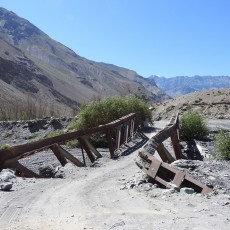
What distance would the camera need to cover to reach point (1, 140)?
119ft

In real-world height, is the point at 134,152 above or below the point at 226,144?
below

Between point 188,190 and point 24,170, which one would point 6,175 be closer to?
point 24,170

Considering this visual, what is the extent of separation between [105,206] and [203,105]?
45.1 m

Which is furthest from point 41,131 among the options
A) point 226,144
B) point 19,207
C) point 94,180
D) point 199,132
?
point 19,207

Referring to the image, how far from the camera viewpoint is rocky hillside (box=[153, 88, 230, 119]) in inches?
1928

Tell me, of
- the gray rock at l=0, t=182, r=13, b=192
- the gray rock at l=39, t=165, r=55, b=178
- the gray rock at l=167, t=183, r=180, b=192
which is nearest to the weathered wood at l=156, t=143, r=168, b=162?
the gray rock at l=39, t=165, r=55, b=178

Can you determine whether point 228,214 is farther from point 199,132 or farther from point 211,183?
point 199,132

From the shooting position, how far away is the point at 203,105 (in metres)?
51.6

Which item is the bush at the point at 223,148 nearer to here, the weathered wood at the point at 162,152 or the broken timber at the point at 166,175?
the weathered wood at the point at 162,152

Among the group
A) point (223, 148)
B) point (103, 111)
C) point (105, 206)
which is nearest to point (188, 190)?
point (105, 206)

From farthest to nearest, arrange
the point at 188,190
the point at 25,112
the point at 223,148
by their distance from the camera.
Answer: the point at 25,112
the point at 223,148
the point at 188,190

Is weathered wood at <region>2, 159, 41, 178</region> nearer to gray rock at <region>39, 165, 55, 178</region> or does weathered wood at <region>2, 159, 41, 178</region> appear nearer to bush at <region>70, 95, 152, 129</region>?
gray rock at <region>39, 165, 55, 178</region>

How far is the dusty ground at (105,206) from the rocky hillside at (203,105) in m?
37.3

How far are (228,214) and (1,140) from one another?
102 feet
